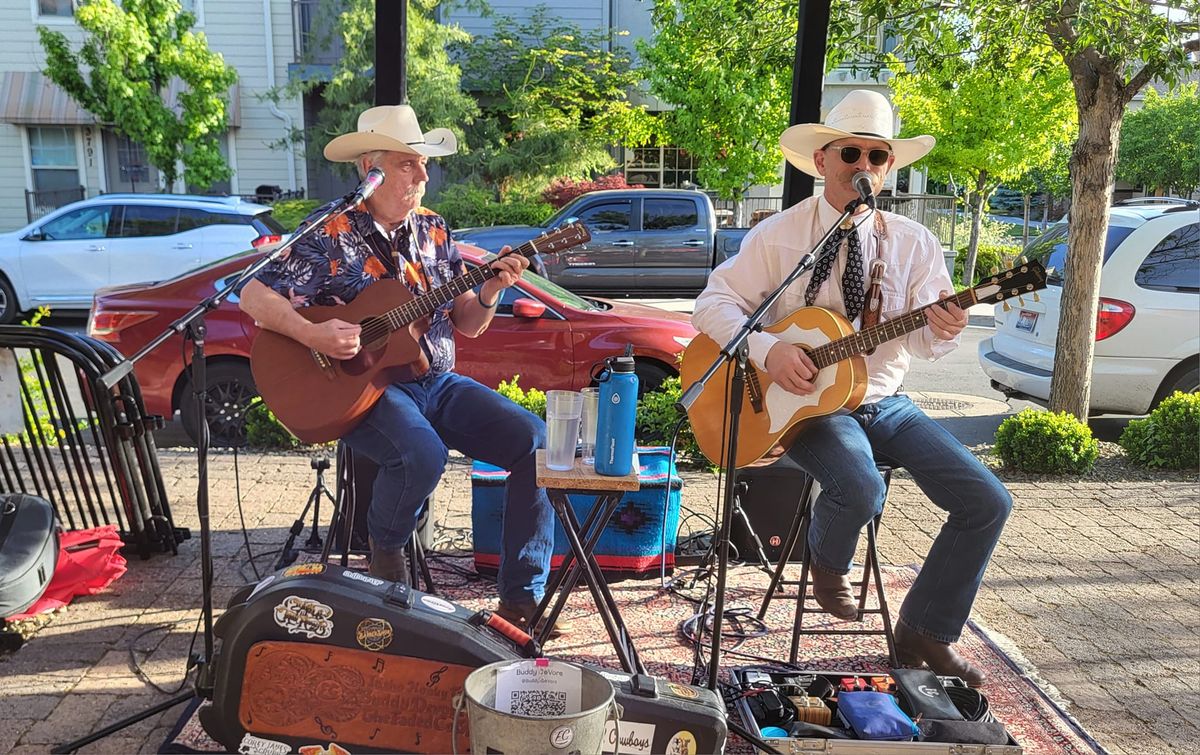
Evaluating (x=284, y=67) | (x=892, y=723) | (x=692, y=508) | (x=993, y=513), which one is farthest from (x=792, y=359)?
(x=284, y=67)

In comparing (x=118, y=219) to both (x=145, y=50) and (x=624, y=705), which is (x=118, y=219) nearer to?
(x=145, y=50)

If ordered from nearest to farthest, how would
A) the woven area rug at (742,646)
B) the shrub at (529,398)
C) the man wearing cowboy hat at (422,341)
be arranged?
the woven area rug at (742,646), the man wearing cowboy hat at (422,341), the shrub at (529,398)

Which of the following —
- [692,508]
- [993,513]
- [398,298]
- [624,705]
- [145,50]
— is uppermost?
[145,50]

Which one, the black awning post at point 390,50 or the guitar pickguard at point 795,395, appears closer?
the guitar pickguard at point 795,395

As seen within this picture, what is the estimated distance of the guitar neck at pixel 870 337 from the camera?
10.1ft

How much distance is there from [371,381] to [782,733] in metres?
1.80

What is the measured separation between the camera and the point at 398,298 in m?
3.44

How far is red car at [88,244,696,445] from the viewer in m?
5.93

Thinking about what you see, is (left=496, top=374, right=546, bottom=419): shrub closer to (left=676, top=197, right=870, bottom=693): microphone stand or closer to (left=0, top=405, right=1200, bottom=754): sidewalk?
(left=0, top=405, right=1200, bottom=754): sidewalk

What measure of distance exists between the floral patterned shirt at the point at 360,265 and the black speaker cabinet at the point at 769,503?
1.43m

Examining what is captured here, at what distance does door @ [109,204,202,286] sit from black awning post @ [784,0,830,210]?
8.94 m

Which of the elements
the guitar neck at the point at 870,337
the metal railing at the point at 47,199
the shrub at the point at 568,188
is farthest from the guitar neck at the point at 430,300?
the metal railing at the point at 47,199

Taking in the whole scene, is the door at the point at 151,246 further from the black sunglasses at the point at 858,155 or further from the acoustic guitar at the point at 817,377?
the black sunglasses at the point at 858,155

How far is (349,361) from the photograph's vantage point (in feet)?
11.1
